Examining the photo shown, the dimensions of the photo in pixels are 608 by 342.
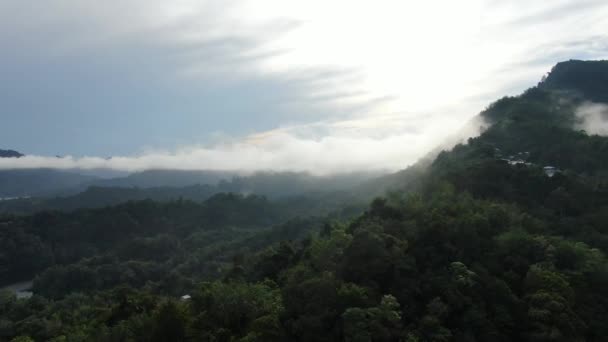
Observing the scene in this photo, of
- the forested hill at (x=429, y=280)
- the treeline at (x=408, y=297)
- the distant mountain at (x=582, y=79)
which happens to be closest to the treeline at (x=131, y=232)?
the forested hill at (x=429, y=280)

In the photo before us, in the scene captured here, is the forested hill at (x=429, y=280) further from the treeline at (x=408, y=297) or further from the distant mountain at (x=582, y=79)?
the distant mountain at (x=582, y=79)

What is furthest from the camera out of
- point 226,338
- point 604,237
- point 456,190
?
point 456,190

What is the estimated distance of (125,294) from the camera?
3022 cm

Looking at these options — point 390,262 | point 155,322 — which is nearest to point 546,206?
point 390,262

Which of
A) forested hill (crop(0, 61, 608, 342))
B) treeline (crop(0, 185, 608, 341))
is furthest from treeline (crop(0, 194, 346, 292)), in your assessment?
treeline (crop(0, 185, 608, 341))

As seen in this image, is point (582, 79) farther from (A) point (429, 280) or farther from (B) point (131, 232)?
(B) point (131, 232)

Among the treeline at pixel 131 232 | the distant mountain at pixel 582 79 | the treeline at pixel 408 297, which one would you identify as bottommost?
the treeline at pixel 131 232

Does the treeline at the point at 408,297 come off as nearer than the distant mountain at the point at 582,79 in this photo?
Yes

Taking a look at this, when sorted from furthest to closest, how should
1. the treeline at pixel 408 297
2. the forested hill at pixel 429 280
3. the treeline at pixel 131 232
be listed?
1. the treeline at pixel 131 232
2. the forested hill at pixel 429 280
3. the treeline at pixel 408 297

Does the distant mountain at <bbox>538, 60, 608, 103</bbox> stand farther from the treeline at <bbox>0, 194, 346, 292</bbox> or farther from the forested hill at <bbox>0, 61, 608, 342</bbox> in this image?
the treeline at <bbox>0, 194, 346, 292</bbox>

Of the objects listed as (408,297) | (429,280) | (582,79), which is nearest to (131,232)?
(429,280)

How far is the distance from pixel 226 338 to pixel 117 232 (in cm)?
8809

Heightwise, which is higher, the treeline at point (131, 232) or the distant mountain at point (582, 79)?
the distant mountain at point (582, 79)

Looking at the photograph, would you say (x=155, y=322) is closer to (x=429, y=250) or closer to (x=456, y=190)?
(x=429, y=250)
